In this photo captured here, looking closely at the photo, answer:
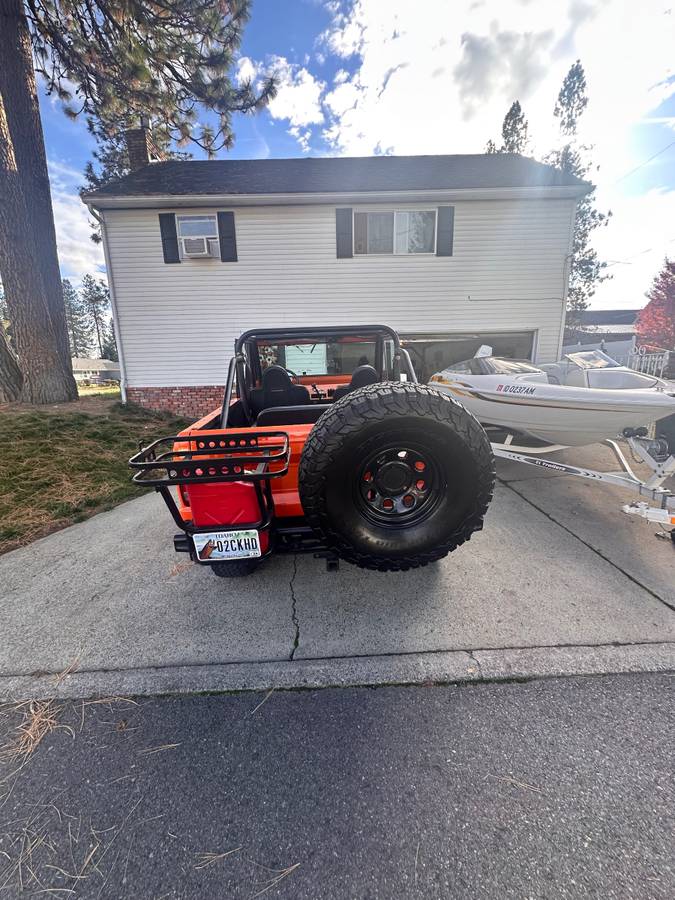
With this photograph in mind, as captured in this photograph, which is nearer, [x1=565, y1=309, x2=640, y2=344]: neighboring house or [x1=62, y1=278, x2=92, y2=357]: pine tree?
[x1=565, y1=309, x2=640, y2=344]: neighboring house

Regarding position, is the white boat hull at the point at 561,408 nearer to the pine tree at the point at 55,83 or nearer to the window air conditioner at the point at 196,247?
the window air conditioner at the point at 196,247

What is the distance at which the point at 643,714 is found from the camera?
1636 millimetres

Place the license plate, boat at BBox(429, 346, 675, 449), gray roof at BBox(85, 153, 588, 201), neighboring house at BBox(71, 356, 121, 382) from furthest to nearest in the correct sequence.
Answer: neighboring house at BBox(71, 356, 121, 382), gray roof at BBox(85, 153, 588, 201), boat at BBox(429, 346, 675, 449), the license plate

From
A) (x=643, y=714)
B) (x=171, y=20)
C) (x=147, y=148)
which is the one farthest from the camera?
(x=147, y=148)

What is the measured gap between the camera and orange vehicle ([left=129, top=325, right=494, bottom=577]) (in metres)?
1.81

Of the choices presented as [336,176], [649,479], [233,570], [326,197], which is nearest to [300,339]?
[233,570]

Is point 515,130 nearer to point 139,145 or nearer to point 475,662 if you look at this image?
point 139,145

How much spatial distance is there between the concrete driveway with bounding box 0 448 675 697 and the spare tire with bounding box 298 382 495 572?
0.55 meters

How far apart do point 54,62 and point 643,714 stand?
14.4 m

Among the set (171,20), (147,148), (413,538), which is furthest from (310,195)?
(413,538)

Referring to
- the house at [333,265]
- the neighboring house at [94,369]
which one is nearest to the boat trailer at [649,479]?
the house at [333,265]

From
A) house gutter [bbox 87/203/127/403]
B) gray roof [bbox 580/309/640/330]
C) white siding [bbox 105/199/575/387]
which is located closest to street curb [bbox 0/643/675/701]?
white siding [bbox 105/199/575/387]

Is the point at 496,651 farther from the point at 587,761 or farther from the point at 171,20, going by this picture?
the point at 171,20

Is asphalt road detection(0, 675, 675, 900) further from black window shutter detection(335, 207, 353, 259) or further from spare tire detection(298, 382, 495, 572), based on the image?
black window shutter detection(335, 207, 353, 259)
